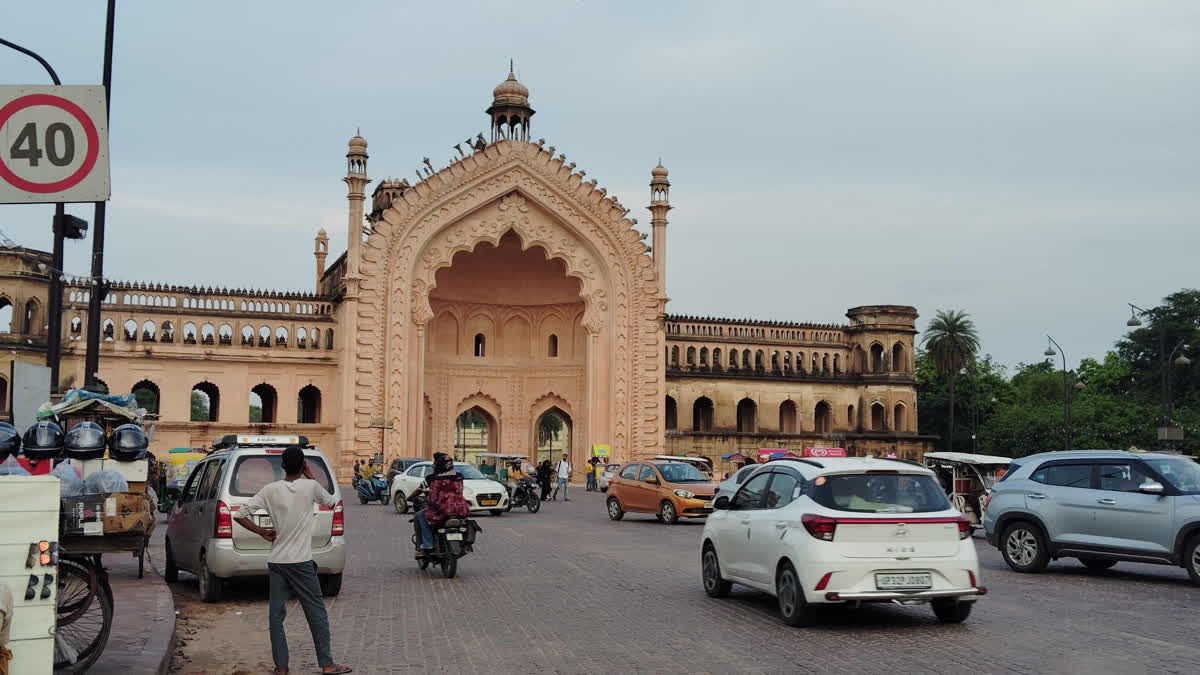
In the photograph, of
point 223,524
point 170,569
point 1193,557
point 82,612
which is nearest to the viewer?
point 82,612

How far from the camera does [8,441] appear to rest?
9.16 meters

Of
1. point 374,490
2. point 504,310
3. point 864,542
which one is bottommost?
point 374,490

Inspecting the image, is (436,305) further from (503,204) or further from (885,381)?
(885,381)

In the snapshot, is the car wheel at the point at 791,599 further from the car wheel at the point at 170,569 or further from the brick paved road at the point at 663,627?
Result: the car wheel at the point at 170,569

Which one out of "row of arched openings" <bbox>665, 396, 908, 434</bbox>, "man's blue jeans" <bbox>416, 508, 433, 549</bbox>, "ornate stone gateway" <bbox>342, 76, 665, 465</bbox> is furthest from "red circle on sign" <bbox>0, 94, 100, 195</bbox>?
"row of arched openings" <bbox>665, 396, 908, 434</bbox>

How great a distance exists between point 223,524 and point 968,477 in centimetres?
1728

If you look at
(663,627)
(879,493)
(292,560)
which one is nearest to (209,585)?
(292,560)

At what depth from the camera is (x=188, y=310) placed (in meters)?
42.5

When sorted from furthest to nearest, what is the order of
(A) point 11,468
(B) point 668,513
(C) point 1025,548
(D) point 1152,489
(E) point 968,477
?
(B) point 668,513, (E) point 968,477, (C) point 1025,548, (D) point 1152,489, (A) point 11,468

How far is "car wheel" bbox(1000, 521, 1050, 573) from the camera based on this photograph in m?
15.1

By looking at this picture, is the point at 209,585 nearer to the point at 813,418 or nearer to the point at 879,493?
the point at 879,493

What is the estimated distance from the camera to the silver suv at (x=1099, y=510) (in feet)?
45.4

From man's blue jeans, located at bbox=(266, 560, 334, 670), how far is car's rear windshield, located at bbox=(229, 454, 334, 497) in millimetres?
4006

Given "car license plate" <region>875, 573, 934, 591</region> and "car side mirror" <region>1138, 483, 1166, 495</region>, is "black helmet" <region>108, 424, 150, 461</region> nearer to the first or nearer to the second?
"car license plate" <region>875, 573, 934, 591</region>
